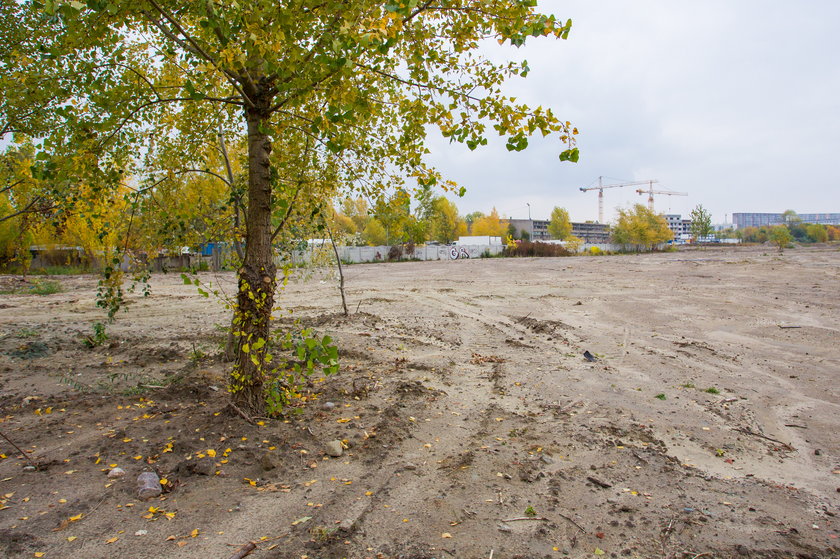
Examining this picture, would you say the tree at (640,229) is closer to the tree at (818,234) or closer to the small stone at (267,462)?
the tree at (818,234)

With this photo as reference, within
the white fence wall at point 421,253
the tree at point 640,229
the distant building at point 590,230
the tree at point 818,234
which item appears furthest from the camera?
the distant building at point 590,230

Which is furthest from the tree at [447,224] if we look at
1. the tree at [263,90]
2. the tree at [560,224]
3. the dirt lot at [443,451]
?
the tree at [263,90]

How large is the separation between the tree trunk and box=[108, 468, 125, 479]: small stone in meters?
1.14

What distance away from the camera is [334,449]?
4.33 meters

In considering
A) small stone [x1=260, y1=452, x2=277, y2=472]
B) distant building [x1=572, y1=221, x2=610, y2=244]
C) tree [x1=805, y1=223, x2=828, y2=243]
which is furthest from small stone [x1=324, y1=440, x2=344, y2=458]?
distant building [x1=572, y1=221, x2=610, y2=244]

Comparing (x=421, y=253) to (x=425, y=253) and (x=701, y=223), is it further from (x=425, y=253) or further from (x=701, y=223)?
(x=701, y=223)

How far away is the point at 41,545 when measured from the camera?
295 cm

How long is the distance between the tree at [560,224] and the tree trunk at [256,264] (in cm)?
9357

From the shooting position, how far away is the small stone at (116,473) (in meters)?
3.75

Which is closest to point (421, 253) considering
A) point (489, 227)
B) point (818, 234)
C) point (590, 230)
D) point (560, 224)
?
point (489, 227)

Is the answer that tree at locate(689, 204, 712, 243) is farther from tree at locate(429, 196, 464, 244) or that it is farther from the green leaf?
the green leaf

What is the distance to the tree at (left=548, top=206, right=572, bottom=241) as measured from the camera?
308 feet

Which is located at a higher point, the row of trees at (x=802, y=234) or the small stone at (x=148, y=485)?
the row of trees at (x=802, y=234)

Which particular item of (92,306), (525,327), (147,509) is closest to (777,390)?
(525,327)
